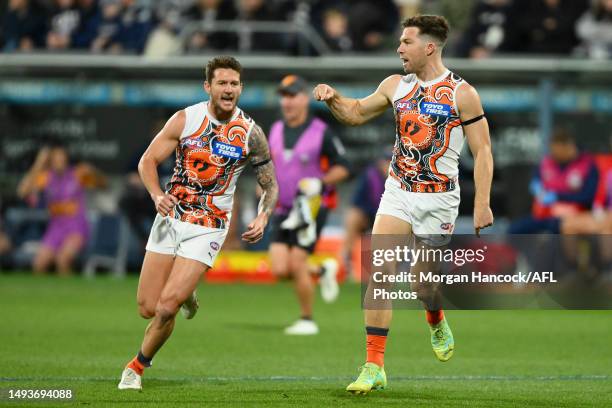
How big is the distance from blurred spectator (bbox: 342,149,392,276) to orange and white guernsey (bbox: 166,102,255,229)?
11.7 metres

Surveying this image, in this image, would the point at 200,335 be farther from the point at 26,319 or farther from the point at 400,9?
the point at 400,9

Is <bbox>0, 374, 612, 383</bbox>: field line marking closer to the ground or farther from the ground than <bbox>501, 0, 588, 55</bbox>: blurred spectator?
closer to the ground

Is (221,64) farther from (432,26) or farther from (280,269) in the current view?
(280,269)

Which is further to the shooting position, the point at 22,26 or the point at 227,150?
the point at 22,26

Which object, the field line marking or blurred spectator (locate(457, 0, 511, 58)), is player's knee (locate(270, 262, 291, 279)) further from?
blurred spectator (locate(457, 0, 511, 58))

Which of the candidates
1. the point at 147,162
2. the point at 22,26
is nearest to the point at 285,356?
the point at 147,162

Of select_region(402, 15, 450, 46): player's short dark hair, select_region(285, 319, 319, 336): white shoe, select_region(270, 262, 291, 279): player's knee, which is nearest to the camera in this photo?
select_region(402, 15, 450, 46): player's short dark hair

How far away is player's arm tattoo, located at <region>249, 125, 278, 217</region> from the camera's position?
9.61 m

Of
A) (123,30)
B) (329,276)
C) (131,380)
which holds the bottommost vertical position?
(131,380)

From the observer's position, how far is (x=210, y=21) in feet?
72.0

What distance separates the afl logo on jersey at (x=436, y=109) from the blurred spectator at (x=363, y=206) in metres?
11.9

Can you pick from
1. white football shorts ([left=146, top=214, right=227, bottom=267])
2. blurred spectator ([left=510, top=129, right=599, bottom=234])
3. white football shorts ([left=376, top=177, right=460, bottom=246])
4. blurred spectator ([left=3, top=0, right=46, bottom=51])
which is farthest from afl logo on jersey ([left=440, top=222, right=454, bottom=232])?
blurred spectator ([left=3, top=0, right=46, bottom=51])

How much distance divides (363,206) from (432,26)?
12349mm

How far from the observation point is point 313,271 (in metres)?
15.8
